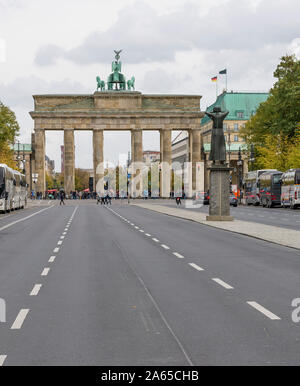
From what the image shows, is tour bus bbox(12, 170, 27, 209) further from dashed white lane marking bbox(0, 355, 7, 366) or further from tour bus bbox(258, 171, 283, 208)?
dashed white lane marking bbox(0, 355, 7, 366)

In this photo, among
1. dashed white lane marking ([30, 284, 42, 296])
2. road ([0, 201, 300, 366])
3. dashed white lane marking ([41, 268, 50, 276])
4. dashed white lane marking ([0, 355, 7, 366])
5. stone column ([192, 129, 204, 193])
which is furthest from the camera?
stone column ([192, 129, 204, 193])

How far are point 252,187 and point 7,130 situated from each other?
2772 centimetres

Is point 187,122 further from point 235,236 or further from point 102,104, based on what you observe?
point 235,236

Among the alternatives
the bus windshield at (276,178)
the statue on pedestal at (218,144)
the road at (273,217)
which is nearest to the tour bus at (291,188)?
the bus windshield at (276,178)

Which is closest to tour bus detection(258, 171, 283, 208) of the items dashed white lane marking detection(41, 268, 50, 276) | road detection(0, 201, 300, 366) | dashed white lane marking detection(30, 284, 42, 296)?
road detection(0, 201, 300, 366)

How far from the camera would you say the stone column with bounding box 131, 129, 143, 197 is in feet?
345

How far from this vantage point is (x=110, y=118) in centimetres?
10719

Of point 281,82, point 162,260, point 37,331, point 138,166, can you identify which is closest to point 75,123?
point 138,166

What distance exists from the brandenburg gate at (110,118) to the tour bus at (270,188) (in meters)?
41.5

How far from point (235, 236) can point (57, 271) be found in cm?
1084

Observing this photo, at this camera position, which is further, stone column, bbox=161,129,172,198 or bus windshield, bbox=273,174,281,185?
stone column, bbox=161,129,172,198

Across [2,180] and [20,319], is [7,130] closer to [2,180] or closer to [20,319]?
[2,180]

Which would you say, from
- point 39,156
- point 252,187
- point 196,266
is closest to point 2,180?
point 252,187

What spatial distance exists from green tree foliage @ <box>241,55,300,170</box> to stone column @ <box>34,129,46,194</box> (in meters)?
42.8
